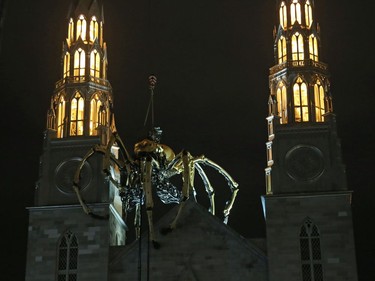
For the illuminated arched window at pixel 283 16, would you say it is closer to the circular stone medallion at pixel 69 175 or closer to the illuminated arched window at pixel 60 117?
the illuminated arched window at pixel 60 117

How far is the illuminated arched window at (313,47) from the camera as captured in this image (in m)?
44.3

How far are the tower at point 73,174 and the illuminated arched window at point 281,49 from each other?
921cm

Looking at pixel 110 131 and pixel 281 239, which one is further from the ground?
pixel 110 131

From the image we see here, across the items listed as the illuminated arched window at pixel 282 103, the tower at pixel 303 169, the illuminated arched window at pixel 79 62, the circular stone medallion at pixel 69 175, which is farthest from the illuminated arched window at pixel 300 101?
the illuminated arched window at pixel 79 62

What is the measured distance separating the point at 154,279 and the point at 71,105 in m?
10.2

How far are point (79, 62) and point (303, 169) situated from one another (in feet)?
43.3

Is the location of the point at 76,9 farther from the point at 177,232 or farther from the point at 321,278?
the point at 321,278

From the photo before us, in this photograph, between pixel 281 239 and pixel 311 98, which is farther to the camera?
pixel 311 98

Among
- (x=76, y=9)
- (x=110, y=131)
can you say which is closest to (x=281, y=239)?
(x=110, y=131)

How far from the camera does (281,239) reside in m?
40.2

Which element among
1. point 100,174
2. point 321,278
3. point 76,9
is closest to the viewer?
point 321,278

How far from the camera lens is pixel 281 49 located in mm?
44812

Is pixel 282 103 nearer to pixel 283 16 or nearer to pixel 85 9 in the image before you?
pixel 283 16

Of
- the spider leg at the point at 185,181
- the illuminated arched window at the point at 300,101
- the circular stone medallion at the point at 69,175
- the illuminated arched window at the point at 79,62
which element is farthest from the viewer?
the illuminated arched window at the point at 79,62
